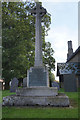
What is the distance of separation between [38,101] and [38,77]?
1.77 m

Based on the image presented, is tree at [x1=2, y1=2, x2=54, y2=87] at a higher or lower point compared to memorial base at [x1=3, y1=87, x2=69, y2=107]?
higher

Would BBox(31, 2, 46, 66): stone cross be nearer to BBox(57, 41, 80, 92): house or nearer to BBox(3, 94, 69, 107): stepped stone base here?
BBox(3, 94, 69, 107): stepped stone base

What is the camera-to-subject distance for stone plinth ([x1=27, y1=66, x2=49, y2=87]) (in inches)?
255

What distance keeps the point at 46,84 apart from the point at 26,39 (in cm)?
1332

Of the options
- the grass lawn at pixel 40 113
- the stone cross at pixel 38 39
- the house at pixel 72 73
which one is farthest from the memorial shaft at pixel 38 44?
the house at pixel 72 73

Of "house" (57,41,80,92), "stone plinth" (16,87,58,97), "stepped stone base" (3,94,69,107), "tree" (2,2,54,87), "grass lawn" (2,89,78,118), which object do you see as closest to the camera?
"grass lawn" (2,89,78,118)

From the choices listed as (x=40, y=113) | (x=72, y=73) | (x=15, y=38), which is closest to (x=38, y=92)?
(x=40, y=113)

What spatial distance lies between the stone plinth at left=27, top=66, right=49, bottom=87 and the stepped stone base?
1.46 m

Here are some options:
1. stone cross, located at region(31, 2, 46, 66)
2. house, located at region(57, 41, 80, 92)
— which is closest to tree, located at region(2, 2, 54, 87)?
house, located at region(57, 41, 80, 92)

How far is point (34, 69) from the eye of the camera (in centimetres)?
671

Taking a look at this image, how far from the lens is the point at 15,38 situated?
675 inches

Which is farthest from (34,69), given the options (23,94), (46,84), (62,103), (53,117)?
(53,117)

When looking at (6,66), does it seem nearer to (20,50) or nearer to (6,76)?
(6,76)

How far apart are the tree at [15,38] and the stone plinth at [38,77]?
31.7 ft
